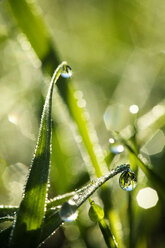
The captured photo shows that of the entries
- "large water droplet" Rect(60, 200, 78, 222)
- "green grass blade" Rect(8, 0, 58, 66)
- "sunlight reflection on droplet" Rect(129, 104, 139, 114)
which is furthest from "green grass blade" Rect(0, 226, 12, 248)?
"sunlight reflection on droplet" Rect(129, 104, 139, 114)

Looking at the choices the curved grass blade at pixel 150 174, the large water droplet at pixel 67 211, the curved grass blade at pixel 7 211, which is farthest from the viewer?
the curved grass blade at pixel 150 174

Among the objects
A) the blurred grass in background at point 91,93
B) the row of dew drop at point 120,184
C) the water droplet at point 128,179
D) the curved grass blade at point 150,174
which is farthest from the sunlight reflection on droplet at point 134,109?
the water droplet at point 128,179

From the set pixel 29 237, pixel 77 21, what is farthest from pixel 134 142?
pixel 77 21

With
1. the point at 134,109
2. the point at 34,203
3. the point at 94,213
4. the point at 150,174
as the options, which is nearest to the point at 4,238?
the point at 34,203

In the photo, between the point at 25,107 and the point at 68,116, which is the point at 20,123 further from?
the point at 68,116

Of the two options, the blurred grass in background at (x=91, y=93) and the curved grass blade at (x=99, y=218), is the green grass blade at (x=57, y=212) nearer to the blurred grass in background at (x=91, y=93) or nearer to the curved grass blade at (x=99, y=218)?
the curved grass blade at (x=99, y=218)

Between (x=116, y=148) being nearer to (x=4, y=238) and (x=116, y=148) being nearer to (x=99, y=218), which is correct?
(x=99, y=218)

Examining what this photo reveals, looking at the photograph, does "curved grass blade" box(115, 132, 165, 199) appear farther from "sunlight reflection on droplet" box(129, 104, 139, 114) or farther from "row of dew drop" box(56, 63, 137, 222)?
"sunlight reflection on droplet" box(129, 104, 139, 114)
